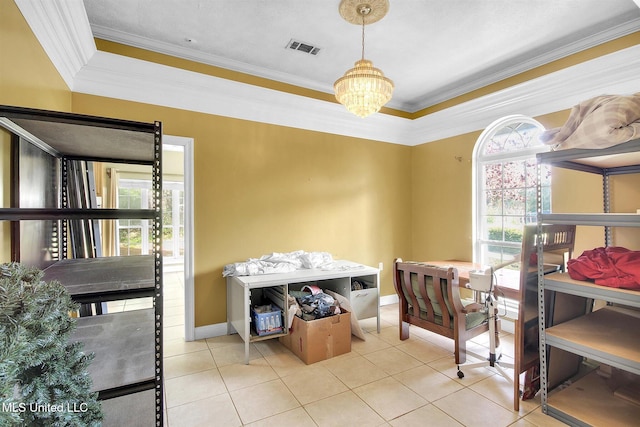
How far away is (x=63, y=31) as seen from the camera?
204cm

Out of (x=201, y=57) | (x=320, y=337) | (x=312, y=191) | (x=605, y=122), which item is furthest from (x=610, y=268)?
(x=201, y=57)

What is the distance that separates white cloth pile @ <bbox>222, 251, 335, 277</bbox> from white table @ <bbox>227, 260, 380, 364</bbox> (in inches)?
2.8

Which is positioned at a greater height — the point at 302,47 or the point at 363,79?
the point at 302,47

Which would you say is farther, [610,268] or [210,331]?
[210,331]

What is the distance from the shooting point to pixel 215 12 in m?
2.36

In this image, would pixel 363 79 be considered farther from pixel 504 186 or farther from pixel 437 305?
pixel 504 186

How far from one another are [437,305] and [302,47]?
8.84ft

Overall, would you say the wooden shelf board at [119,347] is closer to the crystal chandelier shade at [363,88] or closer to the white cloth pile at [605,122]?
the crystal chandelier shade at [363,88]

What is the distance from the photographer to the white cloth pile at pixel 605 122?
147 centimetres

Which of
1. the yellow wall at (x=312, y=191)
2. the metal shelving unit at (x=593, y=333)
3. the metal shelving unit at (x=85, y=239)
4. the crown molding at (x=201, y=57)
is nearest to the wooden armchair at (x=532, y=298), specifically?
the metal shelving unit at (x=593, y=333)

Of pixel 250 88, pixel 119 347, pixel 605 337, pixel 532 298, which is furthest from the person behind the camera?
pixel 250 88

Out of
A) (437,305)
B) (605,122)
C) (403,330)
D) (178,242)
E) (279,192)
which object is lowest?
(403,330)

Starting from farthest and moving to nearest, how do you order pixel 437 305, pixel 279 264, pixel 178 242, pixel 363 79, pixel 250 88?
pixel 178 242 < pixel 250 88 < pixel 279 264 < pixel 437 305 < pixel 363 79

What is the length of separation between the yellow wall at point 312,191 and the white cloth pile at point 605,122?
1.31 metres
